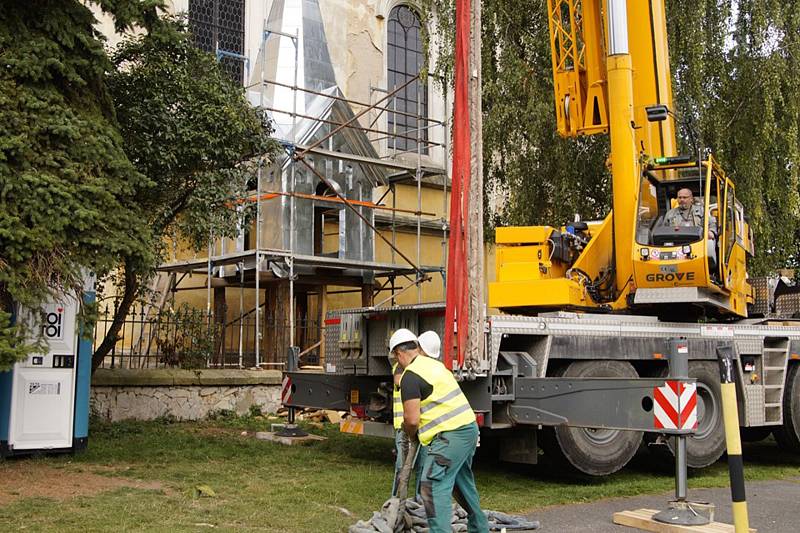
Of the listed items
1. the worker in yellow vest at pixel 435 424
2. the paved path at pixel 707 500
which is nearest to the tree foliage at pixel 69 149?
the worker in yellow vest at pixel 435 424

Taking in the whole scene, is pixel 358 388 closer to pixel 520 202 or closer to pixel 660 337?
pixel 660 337

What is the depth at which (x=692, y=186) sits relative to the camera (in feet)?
36.9

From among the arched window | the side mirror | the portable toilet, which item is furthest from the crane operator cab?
the arched window

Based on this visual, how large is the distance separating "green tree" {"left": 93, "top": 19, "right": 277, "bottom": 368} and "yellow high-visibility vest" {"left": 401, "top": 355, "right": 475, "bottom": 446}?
5.36 metres

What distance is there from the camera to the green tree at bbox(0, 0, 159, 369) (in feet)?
27.6

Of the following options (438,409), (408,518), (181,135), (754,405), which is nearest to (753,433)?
(754,405)

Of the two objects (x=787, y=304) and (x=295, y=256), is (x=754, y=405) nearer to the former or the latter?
(x=787, y=304)

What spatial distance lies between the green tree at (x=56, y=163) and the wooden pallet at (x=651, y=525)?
531cm

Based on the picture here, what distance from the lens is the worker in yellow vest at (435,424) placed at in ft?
20.3

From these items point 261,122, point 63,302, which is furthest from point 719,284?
point 63,302

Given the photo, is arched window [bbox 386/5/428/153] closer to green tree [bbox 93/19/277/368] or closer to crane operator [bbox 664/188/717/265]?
green tree [bbox 93/19/277/368]

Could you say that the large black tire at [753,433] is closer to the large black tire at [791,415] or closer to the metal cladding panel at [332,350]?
the large black tire at [791,415]

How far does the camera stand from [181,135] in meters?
11.2

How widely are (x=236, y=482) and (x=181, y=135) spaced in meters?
4.43
